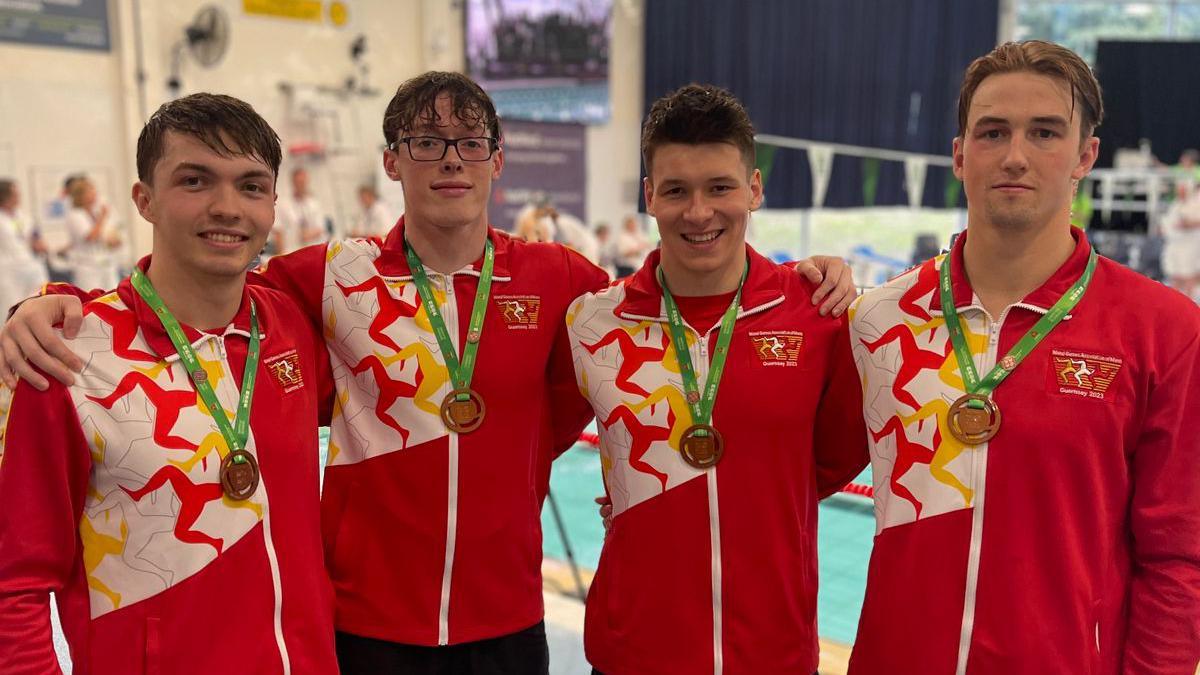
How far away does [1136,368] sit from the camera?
1.71 m

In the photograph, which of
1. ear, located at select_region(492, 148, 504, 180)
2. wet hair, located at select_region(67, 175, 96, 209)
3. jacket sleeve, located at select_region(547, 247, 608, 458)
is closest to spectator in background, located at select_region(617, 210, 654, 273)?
wet hair, located at select_region(67, 175, 96, 209)

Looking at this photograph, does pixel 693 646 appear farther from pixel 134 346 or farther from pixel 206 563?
pixel 134 346

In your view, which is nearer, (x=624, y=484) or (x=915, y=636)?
(x=915, y=636)

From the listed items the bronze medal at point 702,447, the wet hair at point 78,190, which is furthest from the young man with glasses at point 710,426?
the wet hair at point 78,190

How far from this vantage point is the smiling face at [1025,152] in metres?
1.76

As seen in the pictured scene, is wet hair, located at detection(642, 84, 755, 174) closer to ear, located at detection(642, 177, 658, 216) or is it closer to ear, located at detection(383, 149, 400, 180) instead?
ear, located at detection(642, 177, 658, 216)

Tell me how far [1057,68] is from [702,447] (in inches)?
38.9

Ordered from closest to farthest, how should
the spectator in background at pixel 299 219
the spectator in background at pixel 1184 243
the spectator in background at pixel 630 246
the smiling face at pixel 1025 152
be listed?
the smiling face at pixel 1025 152 < the spectator in background at pixel 1184 243 < the spectator in background at pixel 299 219 < the spectator in background at pixel 630 246

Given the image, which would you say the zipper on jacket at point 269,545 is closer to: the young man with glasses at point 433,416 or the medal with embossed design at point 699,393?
the young man with glasses at point 433,416

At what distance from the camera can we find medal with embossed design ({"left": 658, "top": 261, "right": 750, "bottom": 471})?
2002mm

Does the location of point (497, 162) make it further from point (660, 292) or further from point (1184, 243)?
point (1184, 243)

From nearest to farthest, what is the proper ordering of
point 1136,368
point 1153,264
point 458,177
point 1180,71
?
point 1136,368, point 458,177, point 1153,264, point 1180,71

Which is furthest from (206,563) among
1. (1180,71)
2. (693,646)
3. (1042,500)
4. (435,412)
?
(1180,71)

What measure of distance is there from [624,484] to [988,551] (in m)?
0.73
